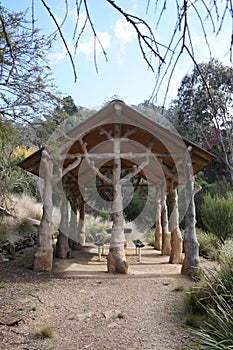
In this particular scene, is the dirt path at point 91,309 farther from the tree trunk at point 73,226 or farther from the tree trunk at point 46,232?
the tree trunk at point 73,226

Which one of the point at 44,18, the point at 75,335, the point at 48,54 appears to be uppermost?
the point at 48,54

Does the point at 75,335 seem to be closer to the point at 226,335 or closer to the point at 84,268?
the point at 226,335

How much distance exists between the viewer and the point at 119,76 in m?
1.21

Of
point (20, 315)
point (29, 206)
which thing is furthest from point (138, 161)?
point (20, 315)

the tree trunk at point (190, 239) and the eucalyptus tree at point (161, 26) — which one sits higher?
the eucalyptus tree at point (161, 26)

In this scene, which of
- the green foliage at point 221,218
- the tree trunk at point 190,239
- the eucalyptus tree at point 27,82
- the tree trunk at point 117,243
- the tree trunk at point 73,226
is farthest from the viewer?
the tree trunk at point 73,226

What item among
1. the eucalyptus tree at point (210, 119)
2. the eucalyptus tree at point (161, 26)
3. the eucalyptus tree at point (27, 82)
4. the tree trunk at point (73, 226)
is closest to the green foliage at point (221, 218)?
the eucalyptus tree at point (210, 119)

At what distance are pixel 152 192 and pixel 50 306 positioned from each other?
50.0ft

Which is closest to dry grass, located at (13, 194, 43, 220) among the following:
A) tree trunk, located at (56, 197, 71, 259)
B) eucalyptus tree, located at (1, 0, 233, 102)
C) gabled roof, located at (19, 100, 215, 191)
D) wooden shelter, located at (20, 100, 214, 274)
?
tree trunk, located at (56, 197, 71, 259)

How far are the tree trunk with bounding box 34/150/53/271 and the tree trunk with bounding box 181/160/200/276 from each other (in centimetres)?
312

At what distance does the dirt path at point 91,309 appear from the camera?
132 inches

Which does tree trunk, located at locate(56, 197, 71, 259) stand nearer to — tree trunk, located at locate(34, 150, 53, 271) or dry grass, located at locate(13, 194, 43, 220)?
tree trunk, located at locate(34, 150, 53, 271)

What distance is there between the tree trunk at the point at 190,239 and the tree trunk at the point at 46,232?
3116 millimetres

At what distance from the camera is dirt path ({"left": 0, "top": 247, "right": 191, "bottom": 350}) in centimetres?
337
